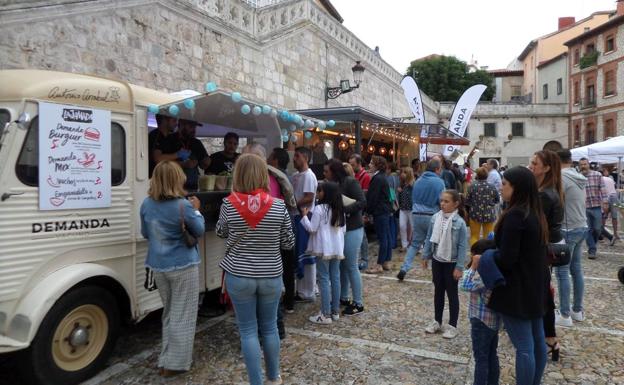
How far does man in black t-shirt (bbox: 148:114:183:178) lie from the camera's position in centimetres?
457

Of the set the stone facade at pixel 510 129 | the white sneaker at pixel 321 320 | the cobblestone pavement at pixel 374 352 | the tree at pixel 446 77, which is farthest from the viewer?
the tree at pixel 446 77

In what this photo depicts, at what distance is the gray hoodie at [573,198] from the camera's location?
15.5ft

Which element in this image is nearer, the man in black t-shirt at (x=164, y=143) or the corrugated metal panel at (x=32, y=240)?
the corrugated metal panel at (x=32, y=240)

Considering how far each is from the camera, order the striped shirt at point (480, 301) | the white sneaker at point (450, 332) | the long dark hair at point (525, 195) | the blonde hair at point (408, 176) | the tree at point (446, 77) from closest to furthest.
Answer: the long dark hair at point (525, 195) < the striped shirt at point (480, 301) < the white sneaker at point (450, 332) < the blonde hair at point (408, 176) < the tree at point (446, 77)

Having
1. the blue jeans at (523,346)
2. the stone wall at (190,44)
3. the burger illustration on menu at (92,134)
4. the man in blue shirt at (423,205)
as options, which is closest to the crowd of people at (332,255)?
the blue jeans at (523,346)

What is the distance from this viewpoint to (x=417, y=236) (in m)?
6.89

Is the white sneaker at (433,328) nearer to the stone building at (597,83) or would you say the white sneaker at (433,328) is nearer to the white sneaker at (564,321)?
the white sneaker at (564,321)

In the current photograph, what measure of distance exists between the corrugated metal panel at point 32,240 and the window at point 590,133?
1662 inches

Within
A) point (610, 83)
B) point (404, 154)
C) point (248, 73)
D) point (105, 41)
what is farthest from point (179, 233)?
point (610, 83)

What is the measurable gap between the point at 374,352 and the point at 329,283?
982 mm

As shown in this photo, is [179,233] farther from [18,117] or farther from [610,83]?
[610,83]

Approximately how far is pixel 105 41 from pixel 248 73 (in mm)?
4220

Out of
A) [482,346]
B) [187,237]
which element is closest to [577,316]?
[482,346]

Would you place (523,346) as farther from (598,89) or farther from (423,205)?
(598,89)
